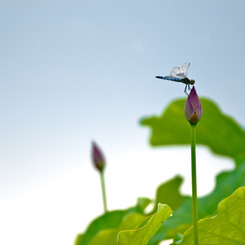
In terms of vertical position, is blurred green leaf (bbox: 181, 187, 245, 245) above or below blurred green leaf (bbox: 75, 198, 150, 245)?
above

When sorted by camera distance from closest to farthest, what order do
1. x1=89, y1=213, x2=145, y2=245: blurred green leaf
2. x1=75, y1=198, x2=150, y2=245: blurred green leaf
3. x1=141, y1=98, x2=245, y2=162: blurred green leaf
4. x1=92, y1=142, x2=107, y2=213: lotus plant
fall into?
x1=89, y1=213, x2=145, y2=245: blurred green leaf → x1=75, y1=198, x2=150, y2=245: blurred green leaf → x1=92, y1=142, x2=107, y2=213: lotus plant → x1=141, y1=98, x2=245, y2=162: blurred green leaf

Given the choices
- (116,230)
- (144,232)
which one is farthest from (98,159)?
(144,232)

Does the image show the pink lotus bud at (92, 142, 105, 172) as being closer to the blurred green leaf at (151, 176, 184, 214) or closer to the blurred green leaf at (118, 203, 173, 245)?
the blurred green leaf at (151, 176, 184, 214)

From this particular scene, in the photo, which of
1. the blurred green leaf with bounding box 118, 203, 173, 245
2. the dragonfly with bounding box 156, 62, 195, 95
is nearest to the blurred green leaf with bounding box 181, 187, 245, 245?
the blurred green leaf with bounding box 118, 203, 173, 245

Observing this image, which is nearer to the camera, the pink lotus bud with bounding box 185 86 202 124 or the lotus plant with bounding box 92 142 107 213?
the pink lotus bud with bounding box 185 86 202 124

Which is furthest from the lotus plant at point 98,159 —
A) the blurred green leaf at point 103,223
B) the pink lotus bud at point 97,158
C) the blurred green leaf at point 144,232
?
the blurred green leaf at point 144,232

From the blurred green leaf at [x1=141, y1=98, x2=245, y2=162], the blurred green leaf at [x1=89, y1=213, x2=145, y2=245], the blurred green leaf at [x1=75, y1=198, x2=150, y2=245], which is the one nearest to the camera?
the blurred green leaf at [x1=89, y1=213, x2=145, y2=245]

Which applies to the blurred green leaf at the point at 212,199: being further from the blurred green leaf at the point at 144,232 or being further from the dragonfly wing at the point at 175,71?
the dragonfly wing at the point at 175,71
